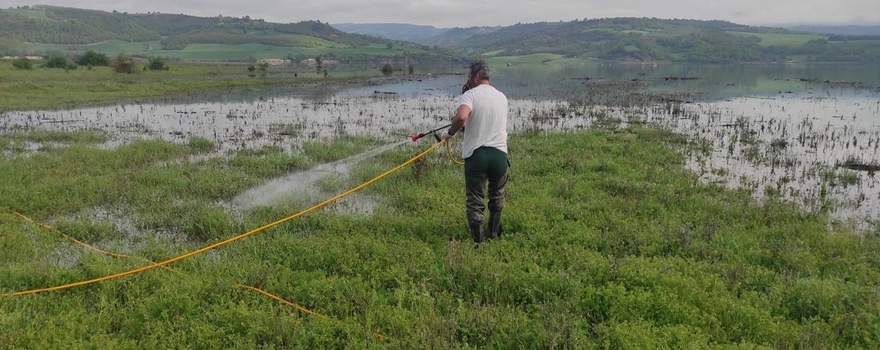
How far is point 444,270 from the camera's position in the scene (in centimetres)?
628

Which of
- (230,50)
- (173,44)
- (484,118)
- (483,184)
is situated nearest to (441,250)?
(483,184)

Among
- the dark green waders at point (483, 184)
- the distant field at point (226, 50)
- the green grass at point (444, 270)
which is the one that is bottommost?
the green grass at point (444, 270)

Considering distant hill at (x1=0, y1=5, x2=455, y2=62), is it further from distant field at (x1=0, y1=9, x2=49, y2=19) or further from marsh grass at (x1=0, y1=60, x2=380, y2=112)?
marsh grass at (x1=0, y1=60, x2=380, y2=112)

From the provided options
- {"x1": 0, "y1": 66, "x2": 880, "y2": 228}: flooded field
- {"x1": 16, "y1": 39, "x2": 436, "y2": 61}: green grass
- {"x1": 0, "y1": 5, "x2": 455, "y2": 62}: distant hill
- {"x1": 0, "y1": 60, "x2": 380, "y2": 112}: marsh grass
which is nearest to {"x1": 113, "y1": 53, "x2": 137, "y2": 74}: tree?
{"x1": 0, "y1": 60, "x2": 380, "y2": 112}: marsh grass

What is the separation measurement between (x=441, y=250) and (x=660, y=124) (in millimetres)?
16828

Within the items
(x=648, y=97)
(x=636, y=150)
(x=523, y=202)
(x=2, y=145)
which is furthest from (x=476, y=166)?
(x=648, y=97)

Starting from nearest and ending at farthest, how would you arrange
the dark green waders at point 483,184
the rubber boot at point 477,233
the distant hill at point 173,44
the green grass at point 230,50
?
the dark green waders at point 483,184
the rubber boot at point 477,233
the green grass at point 230,50
the distant hill at point 173,44

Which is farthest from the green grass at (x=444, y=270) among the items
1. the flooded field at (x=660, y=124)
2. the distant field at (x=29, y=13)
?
the distant field at (x=29, y=13)

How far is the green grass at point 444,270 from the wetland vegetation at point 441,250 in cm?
3

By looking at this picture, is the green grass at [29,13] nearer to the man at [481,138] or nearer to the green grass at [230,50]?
the green grass at [230,50]

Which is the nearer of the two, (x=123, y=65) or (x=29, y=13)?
(x=123, y=65)

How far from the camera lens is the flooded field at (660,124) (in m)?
12.0

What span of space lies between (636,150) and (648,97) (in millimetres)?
21414

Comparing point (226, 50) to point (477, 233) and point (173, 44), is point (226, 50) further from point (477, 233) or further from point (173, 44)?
point (477, 233)
